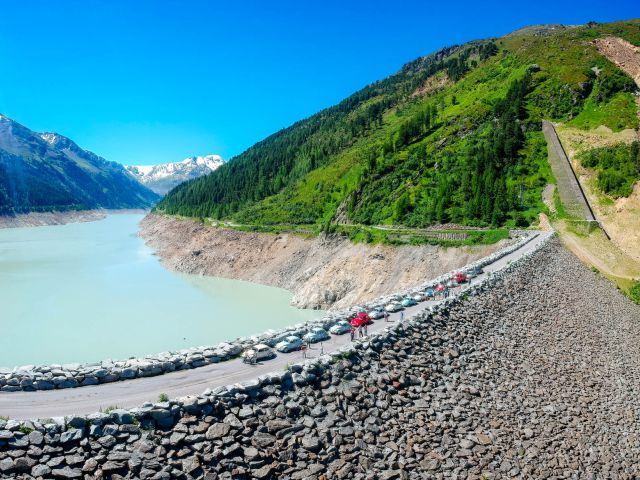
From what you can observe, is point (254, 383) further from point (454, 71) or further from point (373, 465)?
point (454, 71)

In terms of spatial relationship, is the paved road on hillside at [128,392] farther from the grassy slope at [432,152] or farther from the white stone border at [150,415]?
the grassy slope at [432,152]

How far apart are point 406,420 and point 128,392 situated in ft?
32.6

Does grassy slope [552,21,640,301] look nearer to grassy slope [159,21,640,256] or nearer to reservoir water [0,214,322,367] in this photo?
grassy slope [159,21,640,256]

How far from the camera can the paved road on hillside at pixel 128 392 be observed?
12648 mm

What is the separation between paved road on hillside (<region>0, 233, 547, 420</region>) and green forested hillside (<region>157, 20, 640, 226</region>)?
2171 inches

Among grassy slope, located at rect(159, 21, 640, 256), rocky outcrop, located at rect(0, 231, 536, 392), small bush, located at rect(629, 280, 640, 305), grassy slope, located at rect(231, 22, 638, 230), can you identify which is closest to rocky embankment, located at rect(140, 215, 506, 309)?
grassy slope, located at rect(159, 21, 640, 256)

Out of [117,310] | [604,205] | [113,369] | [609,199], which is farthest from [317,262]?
[113,369]

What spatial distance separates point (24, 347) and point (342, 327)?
3016 cm

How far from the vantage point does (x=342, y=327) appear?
2175 centimetres

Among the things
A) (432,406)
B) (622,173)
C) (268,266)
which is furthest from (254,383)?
(622,173)

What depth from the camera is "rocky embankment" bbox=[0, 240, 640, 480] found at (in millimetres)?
11141

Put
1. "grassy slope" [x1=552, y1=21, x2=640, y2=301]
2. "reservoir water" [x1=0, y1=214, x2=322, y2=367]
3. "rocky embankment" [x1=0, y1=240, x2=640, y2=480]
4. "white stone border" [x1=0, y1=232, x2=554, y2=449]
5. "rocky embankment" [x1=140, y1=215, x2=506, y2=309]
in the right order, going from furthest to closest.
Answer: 1. "rocky embankment" [x1=140, y1=215, x2=506, y2=309]
2. "grassy slope" [x1=552, y1=21, x2=640, y2=301]
3. "reservoir water" [x1=0, y1=214, x2=322, y2=367]
4. "rocky embankment" [x1=0, y1=240, x2=640, y2=480]
5. "white stone border" [x1=0, y1=232, x2=554, y2=449]

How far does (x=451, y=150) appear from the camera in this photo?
293ft

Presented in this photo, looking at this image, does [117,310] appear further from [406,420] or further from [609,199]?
[609,199]
